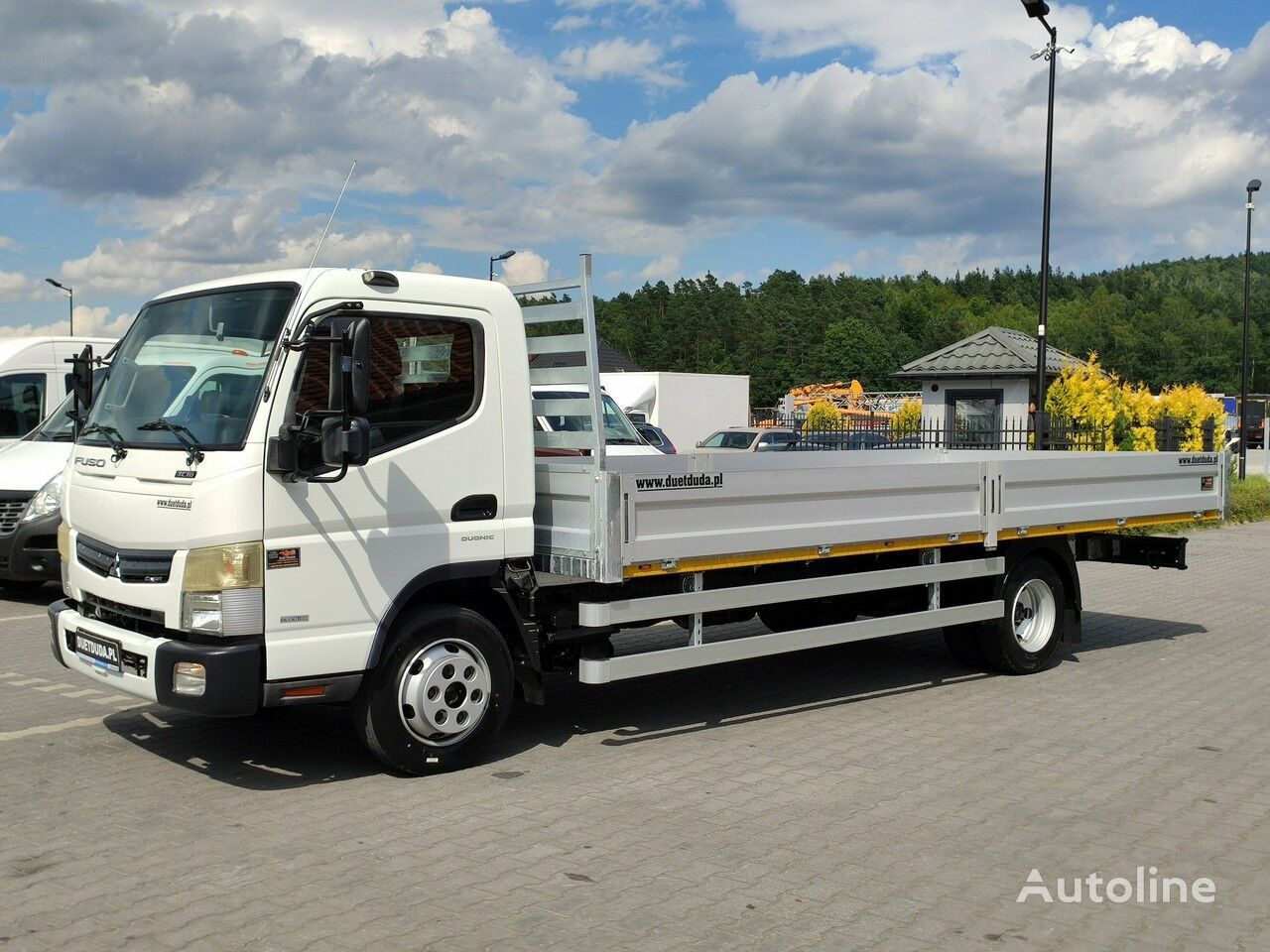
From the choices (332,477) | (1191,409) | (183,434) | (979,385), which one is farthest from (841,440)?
(183,434)

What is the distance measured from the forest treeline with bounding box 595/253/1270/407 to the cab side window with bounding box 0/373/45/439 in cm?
9020

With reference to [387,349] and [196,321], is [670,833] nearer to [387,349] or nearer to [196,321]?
[387,349]

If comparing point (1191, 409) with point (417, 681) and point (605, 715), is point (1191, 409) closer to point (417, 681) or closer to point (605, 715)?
point (605, 715)

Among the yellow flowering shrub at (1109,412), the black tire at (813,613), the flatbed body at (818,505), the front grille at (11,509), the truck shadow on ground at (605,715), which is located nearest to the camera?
the flatbed body at (818,505)

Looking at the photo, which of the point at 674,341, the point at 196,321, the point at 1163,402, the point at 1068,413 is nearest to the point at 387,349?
the point at 196,321

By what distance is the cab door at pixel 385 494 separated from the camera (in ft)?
A: 18.6

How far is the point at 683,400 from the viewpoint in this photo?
40.6m

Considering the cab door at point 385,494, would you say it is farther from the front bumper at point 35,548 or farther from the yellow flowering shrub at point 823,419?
the yellow flowering shrub at point 823,419

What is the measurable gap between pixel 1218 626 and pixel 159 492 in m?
9.42

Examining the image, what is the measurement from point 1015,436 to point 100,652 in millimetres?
22727

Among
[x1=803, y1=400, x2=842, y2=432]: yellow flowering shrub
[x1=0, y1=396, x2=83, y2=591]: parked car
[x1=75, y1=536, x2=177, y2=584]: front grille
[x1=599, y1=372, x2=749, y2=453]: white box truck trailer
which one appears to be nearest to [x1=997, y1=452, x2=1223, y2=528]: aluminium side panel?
[x1=75, y1=536, x2=177, y2=584]: front grille

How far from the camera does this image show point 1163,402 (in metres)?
26.2

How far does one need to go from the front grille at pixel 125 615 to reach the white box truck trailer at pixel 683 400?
3071 centimetres

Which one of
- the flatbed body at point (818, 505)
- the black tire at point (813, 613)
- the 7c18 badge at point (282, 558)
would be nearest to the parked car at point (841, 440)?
the flatbed body at point (818, 505)
